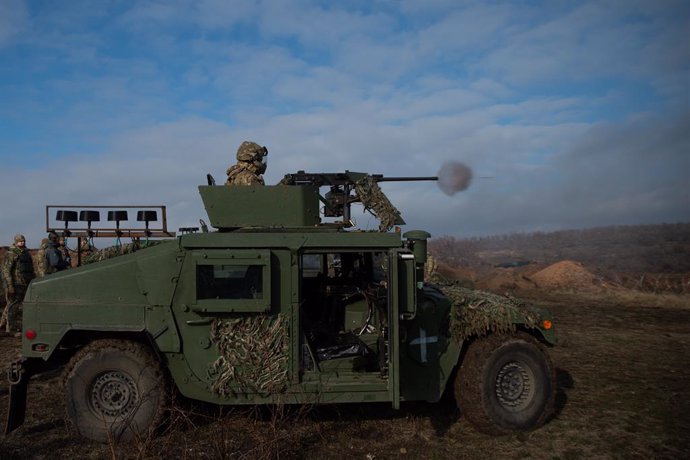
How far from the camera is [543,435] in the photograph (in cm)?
540

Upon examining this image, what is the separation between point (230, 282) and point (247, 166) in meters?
2.25

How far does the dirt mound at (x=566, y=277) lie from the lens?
58.6 ft

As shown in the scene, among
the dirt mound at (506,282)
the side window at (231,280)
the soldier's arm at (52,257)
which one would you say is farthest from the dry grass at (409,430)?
the dirt mound at (506,282)

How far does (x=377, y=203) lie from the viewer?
26.6 feet

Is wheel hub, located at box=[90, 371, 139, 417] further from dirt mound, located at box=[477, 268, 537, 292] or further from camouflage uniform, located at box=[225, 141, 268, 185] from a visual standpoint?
dirt mound, located at box=[477, 268, 537, 292]

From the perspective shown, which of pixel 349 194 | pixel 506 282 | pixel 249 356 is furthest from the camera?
pixel 506 282

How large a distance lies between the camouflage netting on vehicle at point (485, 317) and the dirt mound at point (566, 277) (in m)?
13.3

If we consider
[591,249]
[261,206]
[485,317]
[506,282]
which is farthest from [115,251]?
[591,249]

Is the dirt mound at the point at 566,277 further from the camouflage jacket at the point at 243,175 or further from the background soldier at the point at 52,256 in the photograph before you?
the background soldier at the point at 52,256

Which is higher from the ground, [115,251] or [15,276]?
[115,251]

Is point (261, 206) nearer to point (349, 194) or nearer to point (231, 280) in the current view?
point (231, 280)

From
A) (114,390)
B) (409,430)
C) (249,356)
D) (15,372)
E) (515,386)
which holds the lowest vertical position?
(409,430)

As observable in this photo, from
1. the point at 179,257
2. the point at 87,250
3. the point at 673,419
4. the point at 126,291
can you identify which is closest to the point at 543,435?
the point at 673,419

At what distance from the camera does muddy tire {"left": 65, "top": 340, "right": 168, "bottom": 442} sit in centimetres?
511
